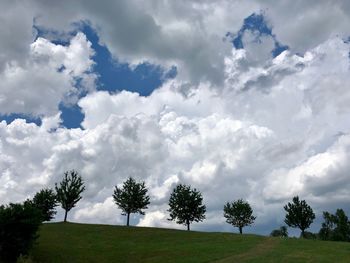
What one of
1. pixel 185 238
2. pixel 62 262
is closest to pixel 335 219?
pixel 185 238

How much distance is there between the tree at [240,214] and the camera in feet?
317

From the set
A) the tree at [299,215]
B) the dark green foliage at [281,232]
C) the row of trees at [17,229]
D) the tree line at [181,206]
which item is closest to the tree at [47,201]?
the tree line at [181,206]

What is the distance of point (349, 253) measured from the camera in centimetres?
5141

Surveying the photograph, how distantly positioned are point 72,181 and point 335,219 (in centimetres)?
6700

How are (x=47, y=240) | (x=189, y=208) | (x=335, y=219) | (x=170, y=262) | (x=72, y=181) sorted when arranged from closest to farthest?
(x=170, y=262) → (x=47, y=240) → (x=72, y=181) → (x=189, y=208) → (x=335, y=219)

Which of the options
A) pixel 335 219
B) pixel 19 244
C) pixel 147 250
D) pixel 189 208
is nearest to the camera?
pixel 19 244

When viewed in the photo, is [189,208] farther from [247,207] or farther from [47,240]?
[47,240]

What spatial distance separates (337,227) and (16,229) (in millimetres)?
79441

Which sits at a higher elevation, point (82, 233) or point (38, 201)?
point (38, 201)

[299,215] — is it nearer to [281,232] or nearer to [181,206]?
[181,206]

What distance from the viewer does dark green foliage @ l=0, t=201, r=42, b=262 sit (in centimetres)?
4528

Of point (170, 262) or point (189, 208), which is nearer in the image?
point (170, 262)

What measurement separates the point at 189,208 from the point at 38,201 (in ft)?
102

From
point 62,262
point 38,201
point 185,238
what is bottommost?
point 62,262
